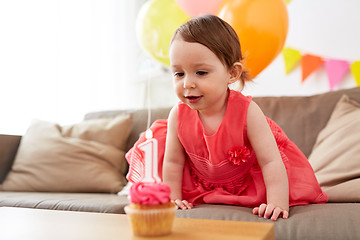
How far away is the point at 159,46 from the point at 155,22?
0.12 metres

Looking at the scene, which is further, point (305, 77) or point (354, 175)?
point (305, 77)

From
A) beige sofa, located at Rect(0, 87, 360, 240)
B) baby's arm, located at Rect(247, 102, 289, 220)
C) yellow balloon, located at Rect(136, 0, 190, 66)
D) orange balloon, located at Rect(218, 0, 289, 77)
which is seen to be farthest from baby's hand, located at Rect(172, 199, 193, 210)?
yellow balloon, located at Rect(136, 0, 190, 66)

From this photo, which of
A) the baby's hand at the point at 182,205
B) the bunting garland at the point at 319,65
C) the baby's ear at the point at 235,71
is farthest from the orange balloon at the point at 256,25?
the bunting garland at the point at 319,65

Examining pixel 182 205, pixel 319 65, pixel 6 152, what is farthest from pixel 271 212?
pixel 319 65

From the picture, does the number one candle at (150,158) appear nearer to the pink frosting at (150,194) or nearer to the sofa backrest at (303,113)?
the pink frosting at (150,194)

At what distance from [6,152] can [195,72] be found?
1.31m

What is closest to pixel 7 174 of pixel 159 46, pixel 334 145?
pixel 159 46

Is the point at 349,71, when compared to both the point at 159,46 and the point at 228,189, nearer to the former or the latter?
the point at 159,46

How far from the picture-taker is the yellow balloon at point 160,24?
1981 millimetres

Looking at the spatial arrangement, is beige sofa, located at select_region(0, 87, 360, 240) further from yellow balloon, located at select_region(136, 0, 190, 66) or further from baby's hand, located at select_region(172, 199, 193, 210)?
yellow balloon, located at select_region(136, 0, 190, 66)

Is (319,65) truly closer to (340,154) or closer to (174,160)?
(340,154)

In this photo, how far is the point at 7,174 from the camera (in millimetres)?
2014

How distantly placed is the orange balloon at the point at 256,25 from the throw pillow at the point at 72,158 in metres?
0.80

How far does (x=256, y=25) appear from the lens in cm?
166
